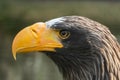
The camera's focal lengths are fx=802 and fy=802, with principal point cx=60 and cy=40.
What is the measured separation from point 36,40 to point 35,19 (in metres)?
3.01

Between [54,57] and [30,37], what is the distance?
239mm

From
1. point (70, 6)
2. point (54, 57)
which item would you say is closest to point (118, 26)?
point (70, 6)

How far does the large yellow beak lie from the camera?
5062 millimetres

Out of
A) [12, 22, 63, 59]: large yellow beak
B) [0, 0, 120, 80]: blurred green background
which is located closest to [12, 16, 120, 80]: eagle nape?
[12, 22, 63, 59]: large yellow beak

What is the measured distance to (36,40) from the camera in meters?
5.10

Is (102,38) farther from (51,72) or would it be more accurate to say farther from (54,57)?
(51,72)

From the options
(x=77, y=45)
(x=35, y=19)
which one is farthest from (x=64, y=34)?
(x=35, y=19)

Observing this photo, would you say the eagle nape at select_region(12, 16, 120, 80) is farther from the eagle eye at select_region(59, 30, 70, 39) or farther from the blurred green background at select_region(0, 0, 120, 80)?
the blurred green background at select_region(0, 0, 120, 80)

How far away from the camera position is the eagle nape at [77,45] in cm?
508

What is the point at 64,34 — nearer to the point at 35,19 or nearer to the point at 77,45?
the point at 77,45

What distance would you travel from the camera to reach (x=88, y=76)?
16.9ft

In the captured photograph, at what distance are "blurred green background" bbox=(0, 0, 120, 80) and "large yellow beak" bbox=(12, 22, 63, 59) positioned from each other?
8.63ft

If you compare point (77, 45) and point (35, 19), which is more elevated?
point (35, 19)

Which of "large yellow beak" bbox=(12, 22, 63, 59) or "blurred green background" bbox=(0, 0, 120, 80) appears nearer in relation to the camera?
"large yellow beak" bbox=(12, 22, 63, 59)
